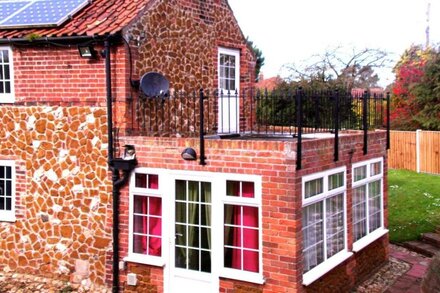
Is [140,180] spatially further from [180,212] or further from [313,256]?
[313,256]

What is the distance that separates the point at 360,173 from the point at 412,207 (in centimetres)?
619

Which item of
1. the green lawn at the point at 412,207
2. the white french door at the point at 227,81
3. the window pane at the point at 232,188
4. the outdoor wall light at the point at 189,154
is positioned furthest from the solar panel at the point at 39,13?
the green lawn at the point at 412,207

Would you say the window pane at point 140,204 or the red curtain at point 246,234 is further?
the window pane at point 140,204

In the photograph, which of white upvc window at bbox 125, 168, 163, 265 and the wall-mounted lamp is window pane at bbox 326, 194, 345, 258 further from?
the wall-mounted lamp

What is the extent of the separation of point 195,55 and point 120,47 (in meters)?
2.65

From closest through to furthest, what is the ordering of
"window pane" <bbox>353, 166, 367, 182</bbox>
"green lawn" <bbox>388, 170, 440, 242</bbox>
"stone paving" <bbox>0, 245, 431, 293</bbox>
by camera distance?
1. "stone paving" <bbox>0, 245, 431, 293</bbox>
2. "window pane" <bbox>353, 166, 367, 182</bbox>
3. "green lawn" <bbox>388, 170, 440, 242</bbox>

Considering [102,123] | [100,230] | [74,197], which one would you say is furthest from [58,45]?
[100,230]

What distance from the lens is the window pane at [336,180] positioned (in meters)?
9.38

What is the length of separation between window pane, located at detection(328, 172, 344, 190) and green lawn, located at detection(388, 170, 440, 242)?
488cm

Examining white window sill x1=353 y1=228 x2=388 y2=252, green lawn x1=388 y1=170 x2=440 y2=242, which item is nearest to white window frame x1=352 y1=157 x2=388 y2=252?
white window sill x1=353 y1=228 x2=388 y2=252

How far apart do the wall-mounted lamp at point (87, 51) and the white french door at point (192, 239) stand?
9.74ft

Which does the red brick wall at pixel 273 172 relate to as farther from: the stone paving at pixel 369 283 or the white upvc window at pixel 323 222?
the stone paving at pixel 369 283

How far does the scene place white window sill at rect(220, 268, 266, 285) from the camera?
831 cm

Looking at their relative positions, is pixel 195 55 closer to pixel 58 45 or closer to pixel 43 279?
pixel 58 45
